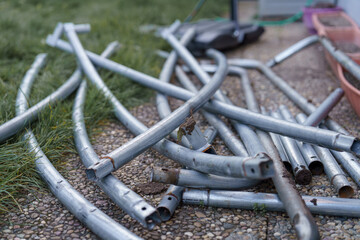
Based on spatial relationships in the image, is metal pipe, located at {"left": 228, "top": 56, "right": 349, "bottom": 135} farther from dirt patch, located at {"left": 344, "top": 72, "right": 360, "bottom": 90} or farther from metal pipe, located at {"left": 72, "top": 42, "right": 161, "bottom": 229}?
metal pipe, located at {"left": 72, "top": 42, "right": 161, "bottom": 229}

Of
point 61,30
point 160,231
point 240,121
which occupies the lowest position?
point 160,231

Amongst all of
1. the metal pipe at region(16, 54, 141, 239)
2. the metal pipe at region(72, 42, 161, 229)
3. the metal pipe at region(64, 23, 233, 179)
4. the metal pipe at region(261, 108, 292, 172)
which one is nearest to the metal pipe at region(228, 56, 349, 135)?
the metal pipe at region(261, 108, 292, 172)

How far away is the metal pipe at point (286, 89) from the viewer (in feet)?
9.95

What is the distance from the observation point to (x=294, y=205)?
1.98 m

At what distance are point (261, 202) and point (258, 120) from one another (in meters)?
0.75

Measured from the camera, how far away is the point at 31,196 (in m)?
2.43

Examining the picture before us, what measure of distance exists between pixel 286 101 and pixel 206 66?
3.87 ft

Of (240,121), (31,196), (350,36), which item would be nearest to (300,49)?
(350,36)

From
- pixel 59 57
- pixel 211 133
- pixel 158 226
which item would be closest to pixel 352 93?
pixel 211 133

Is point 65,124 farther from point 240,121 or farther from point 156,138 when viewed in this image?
point 240,121

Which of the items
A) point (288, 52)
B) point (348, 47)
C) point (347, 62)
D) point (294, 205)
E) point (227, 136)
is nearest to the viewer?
point (294, 205)

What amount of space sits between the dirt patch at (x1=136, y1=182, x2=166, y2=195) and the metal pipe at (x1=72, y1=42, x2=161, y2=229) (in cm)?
27

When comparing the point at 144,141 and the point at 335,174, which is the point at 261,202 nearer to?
the point at 335,174

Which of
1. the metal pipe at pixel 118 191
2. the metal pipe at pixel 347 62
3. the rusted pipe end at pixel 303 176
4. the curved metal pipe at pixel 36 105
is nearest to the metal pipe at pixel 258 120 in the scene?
the rusted pipe end at pixel 303 176
